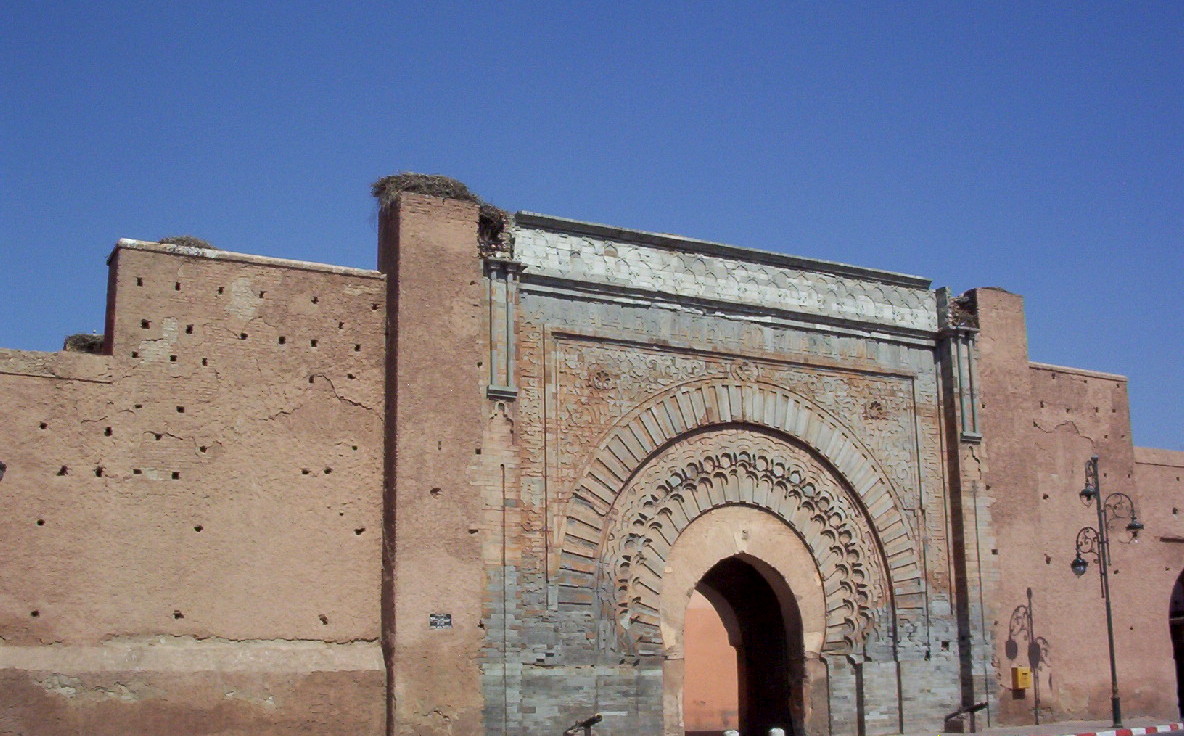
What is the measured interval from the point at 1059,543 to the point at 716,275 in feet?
16.1

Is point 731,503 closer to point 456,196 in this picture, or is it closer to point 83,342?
point 456,196

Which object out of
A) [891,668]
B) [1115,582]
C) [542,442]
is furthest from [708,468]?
[1115,582]

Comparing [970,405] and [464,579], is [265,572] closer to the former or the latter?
[464,579]

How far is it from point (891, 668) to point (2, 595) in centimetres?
789

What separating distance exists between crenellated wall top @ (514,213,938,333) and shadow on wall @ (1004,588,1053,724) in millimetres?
3056

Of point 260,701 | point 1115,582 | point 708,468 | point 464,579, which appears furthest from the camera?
point 1115,582

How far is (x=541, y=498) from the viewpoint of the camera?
37.7ft

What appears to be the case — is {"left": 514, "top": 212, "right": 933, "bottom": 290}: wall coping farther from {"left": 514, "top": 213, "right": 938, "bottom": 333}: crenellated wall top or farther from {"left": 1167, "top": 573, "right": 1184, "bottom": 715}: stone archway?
{"left": 1167, "top": 573, "right": 1184, "bottom": 715}: stone archway

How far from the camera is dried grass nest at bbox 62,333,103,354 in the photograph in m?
12.2

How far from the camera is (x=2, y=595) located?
9430mm

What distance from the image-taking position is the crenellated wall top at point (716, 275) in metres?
12.1

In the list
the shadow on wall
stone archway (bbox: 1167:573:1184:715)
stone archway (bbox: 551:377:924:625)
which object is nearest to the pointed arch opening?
stone archway (bbox: 551:377:924:625)

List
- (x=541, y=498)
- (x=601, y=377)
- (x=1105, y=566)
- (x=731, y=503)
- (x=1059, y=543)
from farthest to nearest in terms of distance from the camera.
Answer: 1. (x=1059, y=543)
2. (x=1105, y=566)
3. (x=731, y=503)
4. (x=601, y=377)
5. (x=541, y=498)

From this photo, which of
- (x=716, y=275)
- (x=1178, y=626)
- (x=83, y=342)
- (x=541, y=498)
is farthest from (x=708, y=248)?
(x=1178, y=626)
